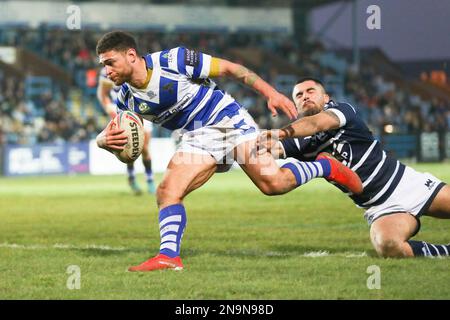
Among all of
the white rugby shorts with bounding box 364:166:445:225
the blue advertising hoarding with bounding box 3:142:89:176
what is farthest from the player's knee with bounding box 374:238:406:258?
the blue advertising hoarding with bounding box 3:142:89:176

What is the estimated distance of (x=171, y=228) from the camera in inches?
293

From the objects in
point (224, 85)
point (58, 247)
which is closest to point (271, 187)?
point (58, 247)

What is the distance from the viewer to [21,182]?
905 inches

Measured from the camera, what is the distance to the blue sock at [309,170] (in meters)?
7.93

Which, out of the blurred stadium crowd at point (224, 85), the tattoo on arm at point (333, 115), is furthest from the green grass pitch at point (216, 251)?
the blurred stadium crowd at point (224, 85)

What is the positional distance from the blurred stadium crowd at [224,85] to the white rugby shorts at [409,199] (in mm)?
20229

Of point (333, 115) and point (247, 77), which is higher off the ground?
point (247, 77)

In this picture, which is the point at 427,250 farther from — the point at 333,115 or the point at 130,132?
the point at 130,132

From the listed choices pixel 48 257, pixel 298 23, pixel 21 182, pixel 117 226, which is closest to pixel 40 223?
pixel 117 226

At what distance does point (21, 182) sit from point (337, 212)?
12.1m

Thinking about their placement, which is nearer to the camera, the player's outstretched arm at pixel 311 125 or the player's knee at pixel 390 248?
the player's outstretched arm at pixel 311 125

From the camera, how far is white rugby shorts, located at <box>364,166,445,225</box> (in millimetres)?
8109

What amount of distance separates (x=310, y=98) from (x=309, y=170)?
70cm

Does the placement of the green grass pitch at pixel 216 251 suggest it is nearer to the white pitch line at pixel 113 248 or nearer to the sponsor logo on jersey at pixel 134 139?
the white pitch line at pixel 113 248
